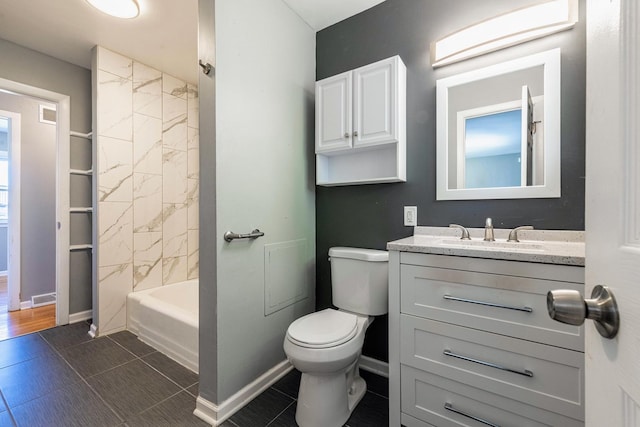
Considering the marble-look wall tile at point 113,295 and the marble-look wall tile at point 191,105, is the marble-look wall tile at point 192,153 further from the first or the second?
the marble-look wall tile at point 113,295

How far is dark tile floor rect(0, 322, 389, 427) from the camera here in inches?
54.1

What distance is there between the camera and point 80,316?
2518 millimetres

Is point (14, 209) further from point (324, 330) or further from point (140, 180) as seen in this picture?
point (324, 330)

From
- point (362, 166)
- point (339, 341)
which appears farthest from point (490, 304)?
point (362, 166)

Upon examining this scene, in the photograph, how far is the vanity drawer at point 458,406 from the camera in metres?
0.98

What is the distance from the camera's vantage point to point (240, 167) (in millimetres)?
1502

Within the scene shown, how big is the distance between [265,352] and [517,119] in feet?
6.38

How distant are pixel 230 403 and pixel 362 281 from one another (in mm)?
953

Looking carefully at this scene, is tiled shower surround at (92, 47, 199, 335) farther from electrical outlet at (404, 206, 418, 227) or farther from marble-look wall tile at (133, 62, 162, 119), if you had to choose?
electrical outlet at (404, 206, 418, 227)

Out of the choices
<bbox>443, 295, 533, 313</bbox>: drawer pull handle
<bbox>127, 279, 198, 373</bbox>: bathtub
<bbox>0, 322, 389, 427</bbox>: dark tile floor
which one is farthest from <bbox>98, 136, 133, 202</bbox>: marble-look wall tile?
<bbox>443, 295, 533, 313</bbox>: drawer pull handle

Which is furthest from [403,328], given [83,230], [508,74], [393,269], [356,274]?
[83,230]

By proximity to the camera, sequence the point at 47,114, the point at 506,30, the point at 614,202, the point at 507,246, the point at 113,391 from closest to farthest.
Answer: the point at 614,202, the point at 507,246, the point at 506,30, the point at 113,391, the point at 47,114

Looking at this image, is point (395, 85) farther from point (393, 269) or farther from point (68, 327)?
point (68, 327)

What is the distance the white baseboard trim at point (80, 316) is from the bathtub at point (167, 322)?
0.51m
